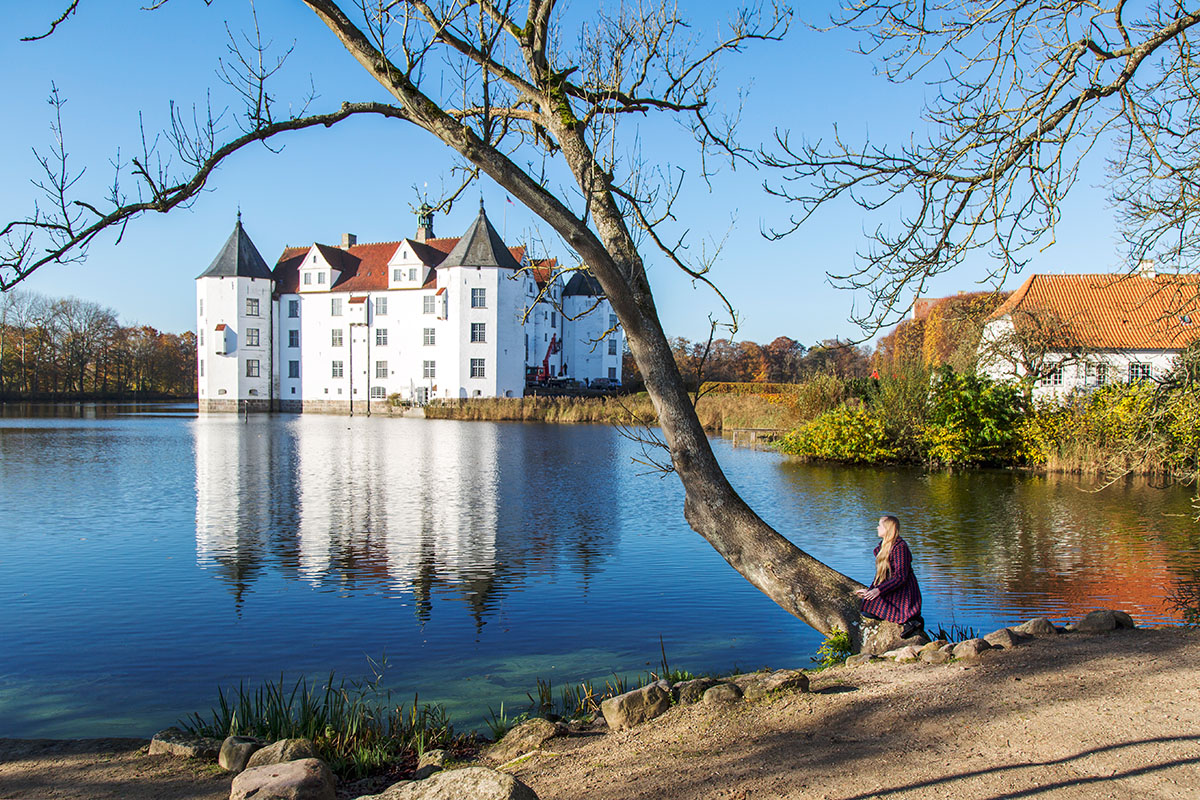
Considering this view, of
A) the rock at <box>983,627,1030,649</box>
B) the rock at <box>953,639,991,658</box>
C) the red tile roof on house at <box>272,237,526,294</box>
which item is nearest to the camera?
the rock at <box>953,639,991,658</box>

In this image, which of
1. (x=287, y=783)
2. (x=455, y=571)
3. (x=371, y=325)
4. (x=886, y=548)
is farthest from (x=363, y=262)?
(x=287, y=783)

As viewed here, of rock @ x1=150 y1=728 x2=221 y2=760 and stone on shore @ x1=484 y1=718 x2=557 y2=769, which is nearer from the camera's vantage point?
Answer: stone on shore @ x1=484 y1=718 x2=557 y2=769

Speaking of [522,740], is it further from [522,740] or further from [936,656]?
[936,656]

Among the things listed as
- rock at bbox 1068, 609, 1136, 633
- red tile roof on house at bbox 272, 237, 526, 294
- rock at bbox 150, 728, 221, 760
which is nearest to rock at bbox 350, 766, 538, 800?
rock at bbox 150, 728, 221, 760

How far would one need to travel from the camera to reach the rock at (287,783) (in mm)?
3402

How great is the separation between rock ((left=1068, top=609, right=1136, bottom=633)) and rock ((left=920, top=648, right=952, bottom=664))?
4.26ft

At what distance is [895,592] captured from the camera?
20.3ft

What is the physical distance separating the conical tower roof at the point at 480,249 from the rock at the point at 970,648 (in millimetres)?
48641

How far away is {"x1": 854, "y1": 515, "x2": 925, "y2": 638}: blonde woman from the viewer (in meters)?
6.13

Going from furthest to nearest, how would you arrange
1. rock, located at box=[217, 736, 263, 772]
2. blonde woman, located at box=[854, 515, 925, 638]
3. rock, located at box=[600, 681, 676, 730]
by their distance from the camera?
blonde woman, located at box=[854, 515, 925, 638]
rock, located at box=[600, 681, 676, 730]
rock, located at box=[217, 736, 263, 772]

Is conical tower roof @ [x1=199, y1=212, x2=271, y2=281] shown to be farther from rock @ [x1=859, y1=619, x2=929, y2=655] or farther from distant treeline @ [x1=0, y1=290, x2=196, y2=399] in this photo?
rock @ [x1=859, y1=619, x2=929, y2=655]

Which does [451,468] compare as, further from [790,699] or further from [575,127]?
[790,699]

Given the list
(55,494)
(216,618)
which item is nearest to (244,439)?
(55,494)

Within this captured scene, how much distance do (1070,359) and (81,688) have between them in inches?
942
